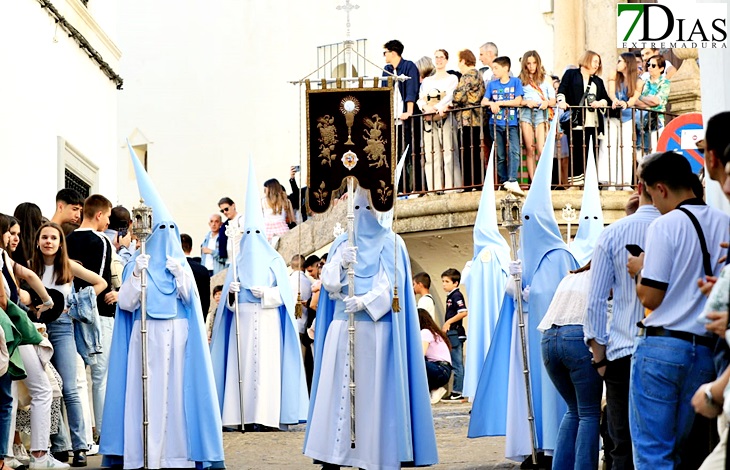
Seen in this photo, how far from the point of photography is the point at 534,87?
19203 millimetres

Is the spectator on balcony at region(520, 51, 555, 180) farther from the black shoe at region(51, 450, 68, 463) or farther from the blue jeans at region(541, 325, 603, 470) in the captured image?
the blue jeans at region(541, 325, 603, 470)

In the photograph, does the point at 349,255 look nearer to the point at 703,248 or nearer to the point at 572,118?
the point at 703,248

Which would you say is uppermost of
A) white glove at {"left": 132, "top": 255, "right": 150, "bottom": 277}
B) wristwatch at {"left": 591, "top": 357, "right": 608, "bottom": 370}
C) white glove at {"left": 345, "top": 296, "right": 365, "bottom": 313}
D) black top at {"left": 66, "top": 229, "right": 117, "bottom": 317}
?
black top at {"left": 66, "top": 229, "right": 117, "bottom": 317}

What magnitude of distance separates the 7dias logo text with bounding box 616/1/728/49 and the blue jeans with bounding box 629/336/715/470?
2.30 meters

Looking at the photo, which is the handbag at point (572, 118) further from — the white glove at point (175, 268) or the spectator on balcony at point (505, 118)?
the white glove at point (175, 268)

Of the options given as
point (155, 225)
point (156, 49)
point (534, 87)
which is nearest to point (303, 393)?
point (155, 225)

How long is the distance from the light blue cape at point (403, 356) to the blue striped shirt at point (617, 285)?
3082 mm

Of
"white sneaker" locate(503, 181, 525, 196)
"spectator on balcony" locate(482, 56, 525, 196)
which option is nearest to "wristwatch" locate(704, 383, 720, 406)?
"spectator on balcony" locate(482, 56, 525, 196)

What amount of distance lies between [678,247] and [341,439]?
4.38 m

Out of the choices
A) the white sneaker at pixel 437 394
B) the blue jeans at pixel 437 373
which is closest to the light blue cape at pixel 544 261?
the blue jeans at pixel 437 373

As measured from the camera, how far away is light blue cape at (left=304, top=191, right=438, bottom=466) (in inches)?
436

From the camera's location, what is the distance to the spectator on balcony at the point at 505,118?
18891 mm

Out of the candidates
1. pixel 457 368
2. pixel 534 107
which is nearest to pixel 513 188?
pixel 534 107

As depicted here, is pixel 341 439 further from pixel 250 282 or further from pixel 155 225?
pixel 250 282
